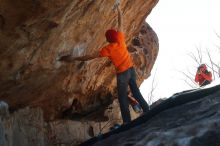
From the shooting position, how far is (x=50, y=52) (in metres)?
8.38

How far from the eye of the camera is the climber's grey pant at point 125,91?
817 cm

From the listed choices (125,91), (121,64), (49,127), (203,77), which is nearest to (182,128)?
(125,91)

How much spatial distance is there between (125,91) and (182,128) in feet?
10.3

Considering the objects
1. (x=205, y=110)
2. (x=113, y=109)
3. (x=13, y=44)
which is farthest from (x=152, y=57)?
(x=205, y=110)

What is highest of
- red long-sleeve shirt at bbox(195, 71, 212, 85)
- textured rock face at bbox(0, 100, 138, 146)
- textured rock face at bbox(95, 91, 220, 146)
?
red long-sleeve shirt at bbox(195, 71, 212, 85)

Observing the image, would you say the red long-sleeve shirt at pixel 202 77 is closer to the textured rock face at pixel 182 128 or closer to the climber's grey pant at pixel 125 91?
the climber's grey pant at pixel 125 91

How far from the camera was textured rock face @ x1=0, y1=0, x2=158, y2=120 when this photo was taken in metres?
7.33

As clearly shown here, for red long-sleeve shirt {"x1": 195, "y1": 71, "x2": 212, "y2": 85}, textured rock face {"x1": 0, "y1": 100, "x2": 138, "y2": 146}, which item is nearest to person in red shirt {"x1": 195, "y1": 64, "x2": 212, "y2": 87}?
red long-sleeve shirt {"x1": 195, "y1": 71, "x2": 212, "y2": 85}

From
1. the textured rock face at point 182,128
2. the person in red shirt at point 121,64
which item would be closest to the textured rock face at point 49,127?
the person in red shirt at point 121,64

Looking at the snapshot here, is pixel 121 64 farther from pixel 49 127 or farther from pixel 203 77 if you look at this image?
pixel 203 77

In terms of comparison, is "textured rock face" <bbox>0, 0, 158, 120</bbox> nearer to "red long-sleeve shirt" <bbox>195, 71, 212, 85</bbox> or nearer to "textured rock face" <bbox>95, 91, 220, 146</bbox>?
"red long-sleeve shirt" <bbox>195, 71, 212, 85</bbox>

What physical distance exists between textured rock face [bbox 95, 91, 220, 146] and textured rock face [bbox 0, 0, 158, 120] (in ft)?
8.31

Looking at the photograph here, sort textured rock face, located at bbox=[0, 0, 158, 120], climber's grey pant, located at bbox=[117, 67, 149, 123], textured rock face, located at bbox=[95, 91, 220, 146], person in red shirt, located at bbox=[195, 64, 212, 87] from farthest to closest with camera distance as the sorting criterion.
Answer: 1. person in red shirt, located at bbox=[195, 64, 212, 87]
2. climber's grey pant, located at bbox=[117, 67, 149, 123]
3. textured rock face, located at bbox=[0, 0, 158, 120]
4. textured rock face, located at bbox=[95, 91, 220, 146]

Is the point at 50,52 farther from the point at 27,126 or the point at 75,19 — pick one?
the point at 27,126
